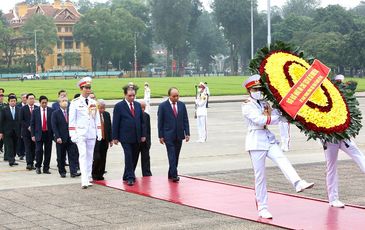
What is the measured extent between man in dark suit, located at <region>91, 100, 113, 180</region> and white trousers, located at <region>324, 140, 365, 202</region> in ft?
16.7

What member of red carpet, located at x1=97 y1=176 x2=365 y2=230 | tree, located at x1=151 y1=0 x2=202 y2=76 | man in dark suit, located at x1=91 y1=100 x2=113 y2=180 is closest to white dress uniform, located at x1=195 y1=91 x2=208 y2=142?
man in dark suit, located at x1=91 y1=100 x2=113 y2=180

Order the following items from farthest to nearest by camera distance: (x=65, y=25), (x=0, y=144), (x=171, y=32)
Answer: (x=65, y=25) < (x=171, y=32) < (x=0, y=144)

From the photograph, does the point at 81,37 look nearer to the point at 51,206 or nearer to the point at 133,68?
the point at 133,68

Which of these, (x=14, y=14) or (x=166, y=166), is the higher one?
(x=14, y=14)

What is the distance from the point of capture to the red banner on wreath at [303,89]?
9500mm

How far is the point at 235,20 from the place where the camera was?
133625 mm

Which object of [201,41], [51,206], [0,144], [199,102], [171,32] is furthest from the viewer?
[201,41]

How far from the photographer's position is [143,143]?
14.5 m

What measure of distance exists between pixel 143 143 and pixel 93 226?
4781mm

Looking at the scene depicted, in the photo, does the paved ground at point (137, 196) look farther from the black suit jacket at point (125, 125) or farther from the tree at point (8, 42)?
the tree at point (8, 42)

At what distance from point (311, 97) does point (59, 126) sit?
6749mm

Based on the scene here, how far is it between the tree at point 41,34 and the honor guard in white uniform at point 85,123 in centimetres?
11476

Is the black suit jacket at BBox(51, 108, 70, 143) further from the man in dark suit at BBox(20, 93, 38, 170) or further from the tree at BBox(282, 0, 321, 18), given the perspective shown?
the tree at BBox(282, 0, 321, 18)

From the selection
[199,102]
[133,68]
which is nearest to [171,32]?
[133,68]
